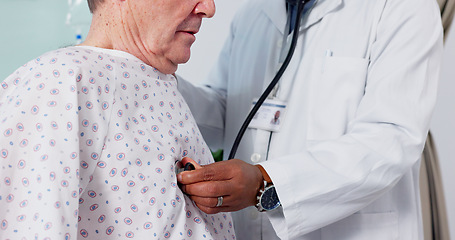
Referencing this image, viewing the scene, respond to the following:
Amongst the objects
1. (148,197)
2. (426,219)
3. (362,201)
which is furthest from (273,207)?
(426,219)

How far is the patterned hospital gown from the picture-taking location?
2.37 ft

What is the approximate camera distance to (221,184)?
936 mm

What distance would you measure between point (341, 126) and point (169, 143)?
0.45m

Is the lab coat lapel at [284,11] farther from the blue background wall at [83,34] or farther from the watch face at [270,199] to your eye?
the blue background wall at [83,34]

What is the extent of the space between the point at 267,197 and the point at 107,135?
36 centimetres

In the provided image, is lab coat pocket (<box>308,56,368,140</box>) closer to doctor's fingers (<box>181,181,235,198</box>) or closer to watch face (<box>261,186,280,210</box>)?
watch face (<box>261,186,280,210</box>)

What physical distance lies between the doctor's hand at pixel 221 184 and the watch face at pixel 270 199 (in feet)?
0.07

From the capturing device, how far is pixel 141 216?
2.74 feet

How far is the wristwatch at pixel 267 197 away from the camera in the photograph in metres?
1.03

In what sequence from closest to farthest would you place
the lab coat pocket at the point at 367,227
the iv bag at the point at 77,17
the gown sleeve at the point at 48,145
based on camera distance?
the gown sleeve at the point at 48,145 → the lab coat pocket at the point at 367,227 → the iv bag at the point at 77,17

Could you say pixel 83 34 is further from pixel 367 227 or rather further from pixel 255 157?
pixel 367 227

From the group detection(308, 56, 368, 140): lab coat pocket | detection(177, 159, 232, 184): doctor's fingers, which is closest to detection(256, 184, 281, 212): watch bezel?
detection(177, 159, 232, 184): doctor's fingers

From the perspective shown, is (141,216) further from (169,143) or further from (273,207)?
(273,207)

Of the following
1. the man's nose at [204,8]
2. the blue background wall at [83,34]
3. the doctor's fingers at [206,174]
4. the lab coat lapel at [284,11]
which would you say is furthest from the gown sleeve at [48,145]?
the blue background wall at [83,34]
